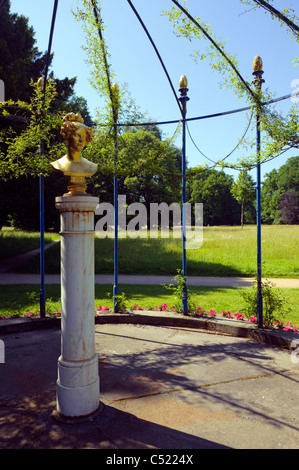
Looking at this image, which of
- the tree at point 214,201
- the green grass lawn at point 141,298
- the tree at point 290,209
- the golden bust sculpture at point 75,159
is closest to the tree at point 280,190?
the tree at point 290,209

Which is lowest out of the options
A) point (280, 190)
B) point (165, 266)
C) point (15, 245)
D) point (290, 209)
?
point (165, 266)

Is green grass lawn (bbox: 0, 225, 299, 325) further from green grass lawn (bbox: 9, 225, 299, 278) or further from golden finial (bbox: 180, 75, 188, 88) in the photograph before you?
golden finial (bbox: 180, 75, 188, 88)

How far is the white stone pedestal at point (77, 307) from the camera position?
124 inches

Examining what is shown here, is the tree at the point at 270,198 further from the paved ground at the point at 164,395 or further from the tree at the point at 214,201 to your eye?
the paved ground at the point at 164,395

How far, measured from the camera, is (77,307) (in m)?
3.18

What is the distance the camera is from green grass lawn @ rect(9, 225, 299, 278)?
14.1m

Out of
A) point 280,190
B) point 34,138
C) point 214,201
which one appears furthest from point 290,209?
point 34,138

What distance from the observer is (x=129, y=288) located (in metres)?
10.5

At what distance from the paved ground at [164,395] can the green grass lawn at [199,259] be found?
28.4ft

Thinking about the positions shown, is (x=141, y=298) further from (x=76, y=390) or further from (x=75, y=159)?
(x=75, y=159)

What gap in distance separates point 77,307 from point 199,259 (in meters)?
13.1

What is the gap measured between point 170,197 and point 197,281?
20.0m

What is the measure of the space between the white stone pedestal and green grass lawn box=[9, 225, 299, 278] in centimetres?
1056
